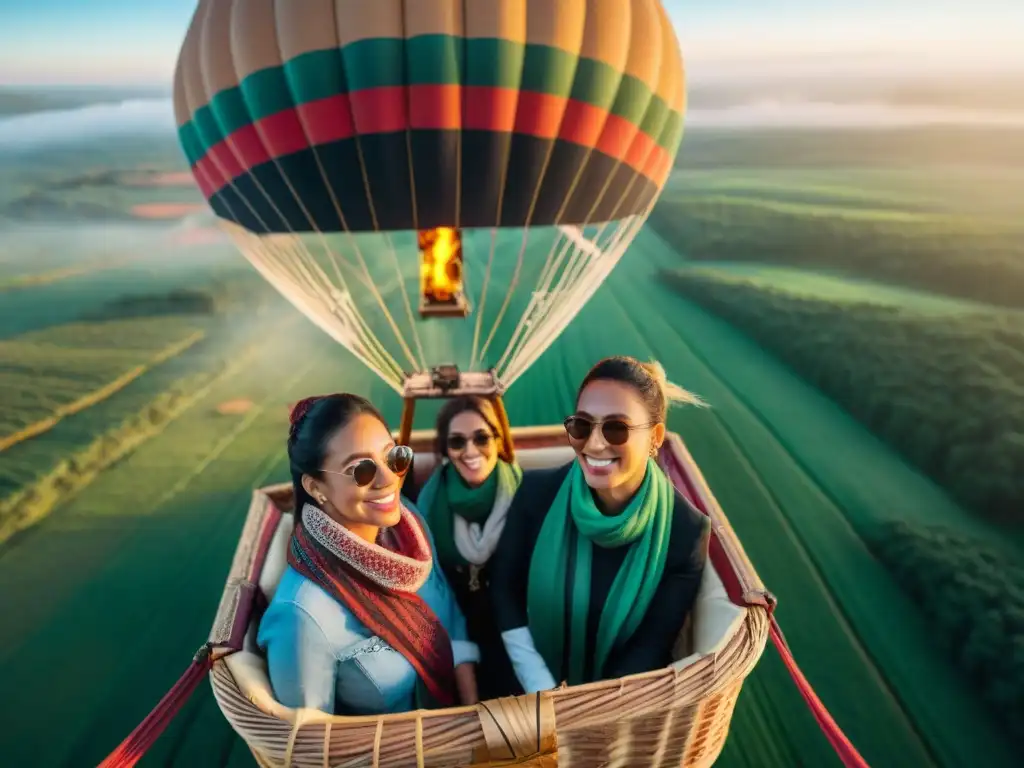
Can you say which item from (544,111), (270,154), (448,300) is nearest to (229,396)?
(448,300)

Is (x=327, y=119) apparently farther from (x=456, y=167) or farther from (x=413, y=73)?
(x=456, y=167)

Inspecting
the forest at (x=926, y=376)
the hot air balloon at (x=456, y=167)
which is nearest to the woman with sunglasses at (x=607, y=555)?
the hot air balloon at (x=456, y=167)

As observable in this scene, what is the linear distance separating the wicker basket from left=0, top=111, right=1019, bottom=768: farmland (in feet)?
3.28

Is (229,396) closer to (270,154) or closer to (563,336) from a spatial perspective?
(563,336)

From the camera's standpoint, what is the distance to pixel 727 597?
1505mm

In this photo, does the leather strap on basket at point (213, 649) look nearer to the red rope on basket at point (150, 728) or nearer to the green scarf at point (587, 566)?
the red rope on basket at point (150, 728)

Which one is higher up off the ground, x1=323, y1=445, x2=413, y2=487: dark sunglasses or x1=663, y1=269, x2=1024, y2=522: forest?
x1=323, y1=445, x2=413, y2=487: dark sunglasses

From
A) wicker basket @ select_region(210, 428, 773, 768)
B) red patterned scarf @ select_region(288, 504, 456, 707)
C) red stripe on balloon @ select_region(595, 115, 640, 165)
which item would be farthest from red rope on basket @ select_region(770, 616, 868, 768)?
red stripe on balloon @ select_region(595, 115, 640, 165)

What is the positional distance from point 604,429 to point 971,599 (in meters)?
2.08

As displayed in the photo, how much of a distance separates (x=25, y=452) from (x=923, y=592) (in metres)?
4.56

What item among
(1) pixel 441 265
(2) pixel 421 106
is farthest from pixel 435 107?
(1) pixel 441 265

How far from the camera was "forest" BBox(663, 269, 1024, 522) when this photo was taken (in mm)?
3376

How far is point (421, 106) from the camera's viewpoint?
202 centimetres

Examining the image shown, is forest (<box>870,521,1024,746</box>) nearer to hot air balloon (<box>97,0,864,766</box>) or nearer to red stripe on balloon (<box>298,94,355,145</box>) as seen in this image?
hot air balloon (<box>97,0,864,766</box>)
